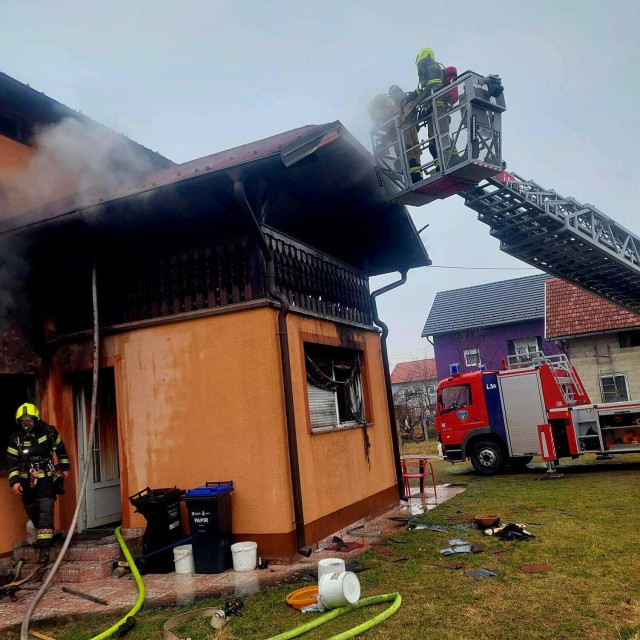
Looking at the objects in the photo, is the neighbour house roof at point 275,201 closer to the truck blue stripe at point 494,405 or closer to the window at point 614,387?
the truck blue stripe at point 494,405

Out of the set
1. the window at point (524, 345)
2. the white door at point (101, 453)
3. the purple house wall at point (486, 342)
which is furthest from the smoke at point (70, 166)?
the window at point (524, 345)

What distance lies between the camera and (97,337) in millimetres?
7258

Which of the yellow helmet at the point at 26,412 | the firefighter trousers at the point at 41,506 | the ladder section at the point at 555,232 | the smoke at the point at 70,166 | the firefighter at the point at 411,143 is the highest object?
the smoke at the point at 70,166

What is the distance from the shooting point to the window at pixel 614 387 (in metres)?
20.2

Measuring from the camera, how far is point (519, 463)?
13891 millimetres

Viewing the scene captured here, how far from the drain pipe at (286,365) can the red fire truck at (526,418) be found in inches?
316

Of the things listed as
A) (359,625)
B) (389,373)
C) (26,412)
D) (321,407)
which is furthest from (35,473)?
(389,373)

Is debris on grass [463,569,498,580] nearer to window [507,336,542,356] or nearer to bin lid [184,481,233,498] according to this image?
bin lid [184,481,233,498]

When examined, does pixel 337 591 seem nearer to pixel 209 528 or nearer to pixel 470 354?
pixel 209 528

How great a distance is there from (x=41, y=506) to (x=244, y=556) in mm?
2699

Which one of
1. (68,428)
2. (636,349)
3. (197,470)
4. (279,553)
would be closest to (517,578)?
(279,553)

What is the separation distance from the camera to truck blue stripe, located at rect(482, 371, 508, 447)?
1335 cm

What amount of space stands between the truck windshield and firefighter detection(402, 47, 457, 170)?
7.71 m

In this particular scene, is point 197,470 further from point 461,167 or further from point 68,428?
point 461,167
